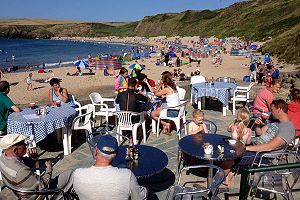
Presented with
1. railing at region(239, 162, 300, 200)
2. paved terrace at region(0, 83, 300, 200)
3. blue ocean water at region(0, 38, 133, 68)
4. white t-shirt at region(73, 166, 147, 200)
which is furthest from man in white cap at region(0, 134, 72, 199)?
blue ocean water at region(0, 38, 133, 68)

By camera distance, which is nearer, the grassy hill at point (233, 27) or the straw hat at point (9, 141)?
the straw hat at point (9, 141)

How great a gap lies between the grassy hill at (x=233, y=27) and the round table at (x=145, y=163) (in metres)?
21.3

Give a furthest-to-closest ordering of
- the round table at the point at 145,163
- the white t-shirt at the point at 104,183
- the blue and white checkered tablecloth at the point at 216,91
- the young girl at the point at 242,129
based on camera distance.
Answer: the blue and white checkered tablecloth at the point at 216,91, the young girl at the point at 242,129, the round table at the point at 145,163, the white t-shirt at the point at 104,183

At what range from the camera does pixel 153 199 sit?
4.53 m

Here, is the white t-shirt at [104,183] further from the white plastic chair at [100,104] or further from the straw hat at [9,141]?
the white plastic chair at [100,104]

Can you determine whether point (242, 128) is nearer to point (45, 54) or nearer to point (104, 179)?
point (104, 179)

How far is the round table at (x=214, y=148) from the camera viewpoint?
4262 mm

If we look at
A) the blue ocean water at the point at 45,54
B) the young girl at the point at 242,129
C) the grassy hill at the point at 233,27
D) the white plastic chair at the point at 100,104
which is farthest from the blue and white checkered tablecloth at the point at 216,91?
the blue ocean water at the point at 45,54

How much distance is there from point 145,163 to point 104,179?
1.37 metres

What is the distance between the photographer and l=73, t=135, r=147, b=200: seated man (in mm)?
2686

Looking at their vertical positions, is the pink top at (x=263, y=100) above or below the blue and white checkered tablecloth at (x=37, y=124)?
above

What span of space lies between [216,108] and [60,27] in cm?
18068

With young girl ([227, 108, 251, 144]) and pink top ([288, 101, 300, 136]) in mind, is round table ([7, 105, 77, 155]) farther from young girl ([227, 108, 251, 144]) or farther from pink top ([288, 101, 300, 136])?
pink top ([288, 101, 300, 136])

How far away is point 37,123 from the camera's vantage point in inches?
218
